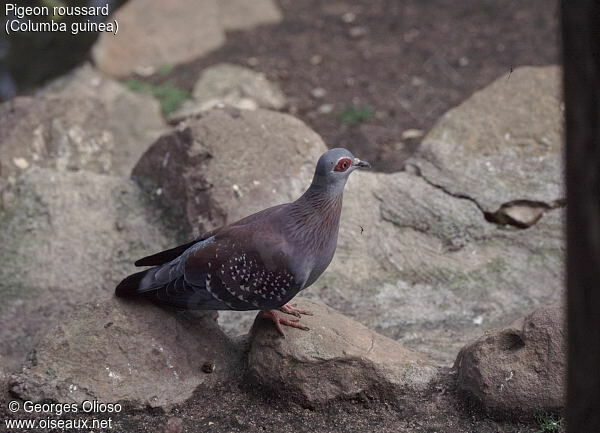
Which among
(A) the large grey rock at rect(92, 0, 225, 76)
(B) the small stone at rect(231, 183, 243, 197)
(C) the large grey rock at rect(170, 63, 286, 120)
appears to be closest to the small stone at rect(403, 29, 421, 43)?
(C) the large grey rock at rect(170, 63, 286, 120)

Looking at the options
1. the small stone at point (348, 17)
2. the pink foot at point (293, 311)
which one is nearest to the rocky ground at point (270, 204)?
the pink foot at point (293, 311)

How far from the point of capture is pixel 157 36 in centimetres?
877

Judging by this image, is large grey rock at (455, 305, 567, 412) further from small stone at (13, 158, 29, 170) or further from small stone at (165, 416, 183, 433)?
small stone at (13, 158, 29, 170)

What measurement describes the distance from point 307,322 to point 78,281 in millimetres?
1975

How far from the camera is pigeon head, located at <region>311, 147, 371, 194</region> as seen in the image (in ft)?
12.1

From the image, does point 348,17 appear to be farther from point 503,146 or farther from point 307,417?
point 307,417

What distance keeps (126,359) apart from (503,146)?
3.27 metres

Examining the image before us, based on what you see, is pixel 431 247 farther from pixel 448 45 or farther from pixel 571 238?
pixel 448 45

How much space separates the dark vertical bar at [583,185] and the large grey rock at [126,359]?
2226 mm

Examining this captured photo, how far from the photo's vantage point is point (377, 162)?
682 cm

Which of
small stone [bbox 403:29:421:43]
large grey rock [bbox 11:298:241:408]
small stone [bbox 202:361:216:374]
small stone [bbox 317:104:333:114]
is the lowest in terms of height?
small stone [bbox 202:361:216:374]

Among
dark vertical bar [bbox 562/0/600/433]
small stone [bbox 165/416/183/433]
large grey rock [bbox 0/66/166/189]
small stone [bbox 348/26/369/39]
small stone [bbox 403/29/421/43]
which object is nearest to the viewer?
dark vertical bar [bbox 562/0/600/433]

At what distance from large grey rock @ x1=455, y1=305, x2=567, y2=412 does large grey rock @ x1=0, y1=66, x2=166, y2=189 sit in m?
3.96

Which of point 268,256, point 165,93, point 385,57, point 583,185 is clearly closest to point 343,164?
point 268,256
